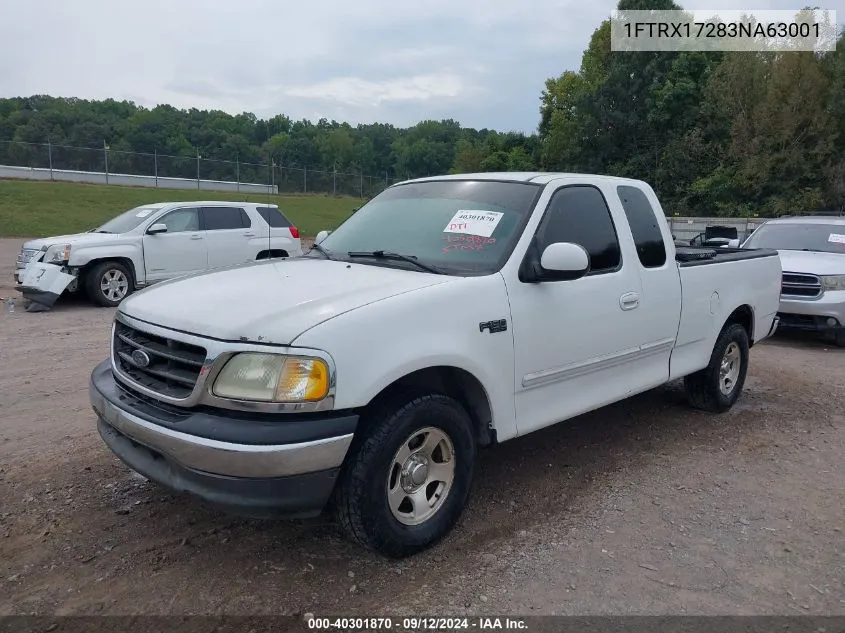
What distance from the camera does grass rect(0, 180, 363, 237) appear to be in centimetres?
2511

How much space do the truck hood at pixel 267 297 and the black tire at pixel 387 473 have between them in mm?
532

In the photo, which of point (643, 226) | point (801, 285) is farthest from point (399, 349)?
point (801, 285)

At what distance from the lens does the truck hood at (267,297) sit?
9.69 feet

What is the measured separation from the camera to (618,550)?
3.50 metres

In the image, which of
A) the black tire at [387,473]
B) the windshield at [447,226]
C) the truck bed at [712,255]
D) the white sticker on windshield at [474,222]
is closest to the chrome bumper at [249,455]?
the black tire at [387,473]

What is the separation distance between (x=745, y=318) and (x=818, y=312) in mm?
3403

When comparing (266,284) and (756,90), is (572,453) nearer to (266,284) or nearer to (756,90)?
(266,284)

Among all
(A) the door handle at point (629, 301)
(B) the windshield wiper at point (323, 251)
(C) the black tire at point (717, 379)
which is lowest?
(C) the black tire at point (717, 379)

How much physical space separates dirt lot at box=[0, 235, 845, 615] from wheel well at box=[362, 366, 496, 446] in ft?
1.85

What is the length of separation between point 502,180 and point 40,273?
28.0 ft

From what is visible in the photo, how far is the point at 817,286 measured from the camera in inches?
344

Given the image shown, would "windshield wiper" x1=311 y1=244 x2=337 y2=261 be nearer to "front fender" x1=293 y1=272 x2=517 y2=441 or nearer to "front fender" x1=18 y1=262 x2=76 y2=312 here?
"front fender" x1=293 y1=272 x2=517 y2=441

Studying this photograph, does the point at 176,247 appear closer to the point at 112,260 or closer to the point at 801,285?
the point at 112,260

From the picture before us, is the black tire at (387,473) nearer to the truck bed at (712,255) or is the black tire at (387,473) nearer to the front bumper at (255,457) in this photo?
the front bumper at (255,457)
